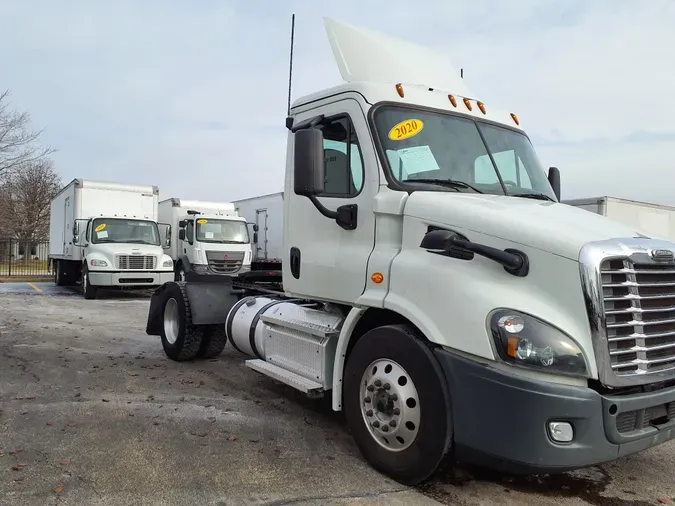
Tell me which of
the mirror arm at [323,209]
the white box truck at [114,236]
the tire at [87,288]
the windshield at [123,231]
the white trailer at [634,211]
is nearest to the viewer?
the mirror arm at [323,209]

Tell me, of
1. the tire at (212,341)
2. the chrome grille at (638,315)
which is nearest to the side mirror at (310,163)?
the chrome grille at (638,315)

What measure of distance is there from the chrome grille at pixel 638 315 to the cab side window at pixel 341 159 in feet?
6.11

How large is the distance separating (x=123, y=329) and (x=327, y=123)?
7.47 meters

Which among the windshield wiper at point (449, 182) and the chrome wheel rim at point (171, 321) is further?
the chrome wheel rim at point (171, 321)

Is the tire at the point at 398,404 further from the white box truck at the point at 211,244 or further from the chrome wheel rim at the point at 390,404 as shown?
the white box truck at the point at 211,244

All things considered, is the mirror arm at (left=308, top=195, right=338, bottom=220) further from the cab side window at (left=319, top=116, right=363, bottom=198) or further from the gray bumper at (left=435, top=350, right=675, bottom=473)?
the gray bumper at (left=435, top=350, right=675, bottom=473)

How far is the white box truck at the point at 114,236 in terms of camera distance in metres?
15.9

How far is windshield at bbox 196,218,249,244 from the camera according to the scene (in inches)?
749

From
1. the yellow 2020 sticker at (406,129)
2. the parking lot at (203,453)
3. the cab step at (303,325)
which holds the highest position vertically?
the yellow 2020 sticker at (406,129)

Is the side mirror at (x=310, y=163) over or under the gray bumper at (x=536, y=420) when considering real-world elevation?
over

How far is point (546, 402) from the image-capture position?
306cm

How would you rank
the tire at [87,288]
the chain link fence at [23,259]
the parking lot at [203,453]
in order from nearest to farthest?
the parking lot at [203,453] → the tire at [87,288] → the chain link fence at [23,259]

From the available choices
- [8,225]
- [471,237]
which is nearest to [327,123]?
[471,237]

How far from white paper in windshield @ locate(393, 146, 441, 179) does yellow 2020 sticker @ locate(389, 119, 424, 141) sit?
0.10 meters
